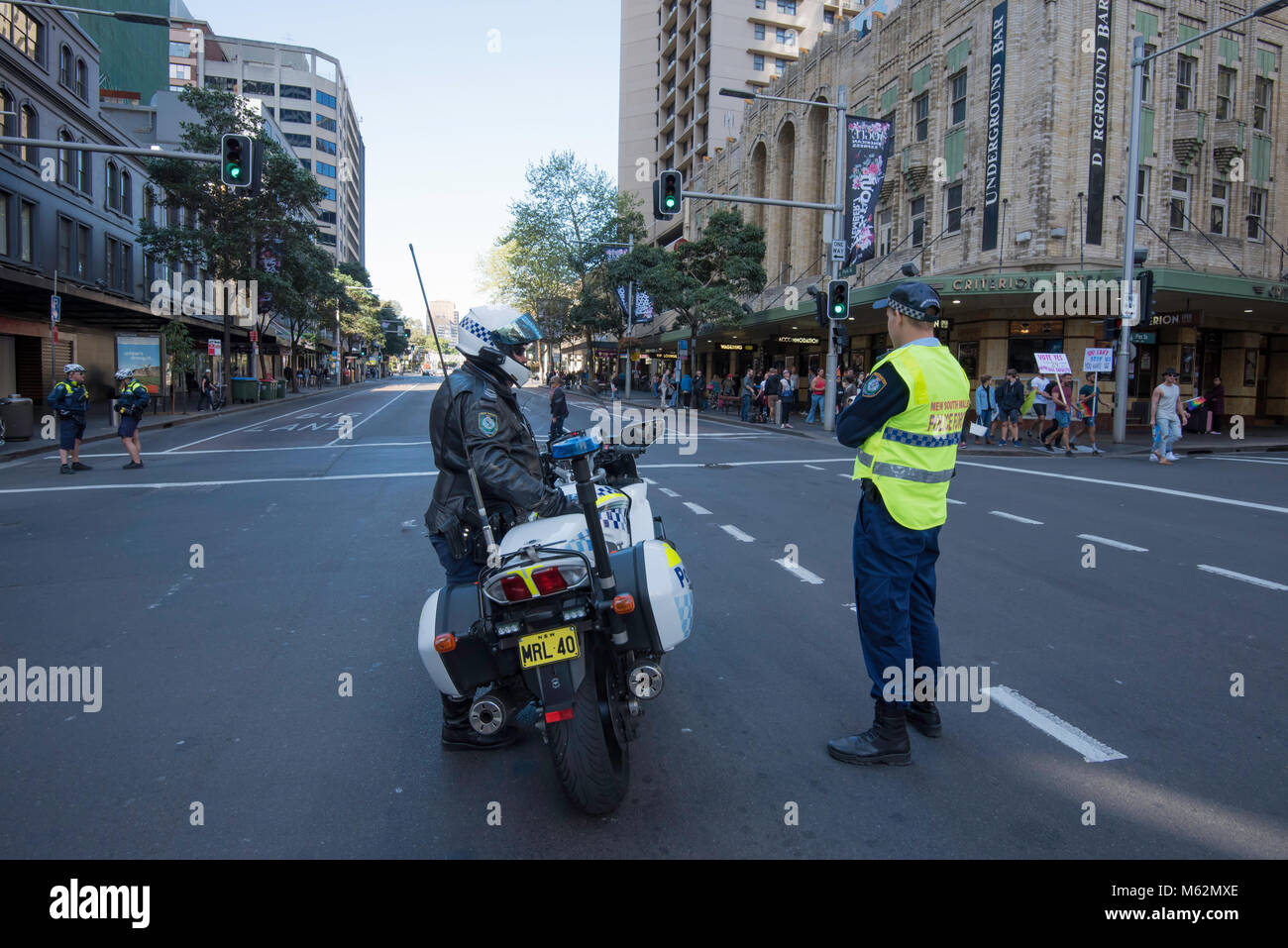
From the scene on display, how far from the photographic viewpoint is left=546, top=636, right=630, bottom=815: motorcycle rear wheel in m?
2.97

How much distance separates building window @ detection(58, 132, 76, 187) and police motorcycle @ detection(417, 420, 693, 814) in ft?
119

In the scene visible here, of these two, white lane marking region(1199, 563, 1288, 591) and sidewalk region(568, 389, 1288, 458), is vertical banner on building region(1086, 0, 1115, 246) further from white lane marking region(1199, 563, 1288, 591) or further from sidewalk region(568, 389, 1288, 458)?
white lane marking region(1199, 563, 1288, 591)

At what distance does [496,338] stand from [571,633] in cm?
138

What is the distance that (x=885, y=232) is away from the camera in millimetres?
30188

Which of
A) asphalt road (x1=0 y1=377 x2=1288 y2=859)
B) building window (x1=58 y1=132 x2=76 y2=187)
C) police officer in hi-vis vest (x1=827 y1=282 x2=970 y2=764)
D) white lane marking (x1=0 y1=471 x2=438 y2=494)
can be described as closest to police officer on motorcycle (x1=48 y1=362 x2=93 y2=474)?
white lane marking (x1=0 y1=471 x2=438 y2=494)

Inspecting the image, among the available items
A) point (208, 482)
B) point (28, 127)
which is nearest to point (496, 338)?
point (208, 482)

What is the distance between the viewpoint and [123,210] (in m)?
37.7

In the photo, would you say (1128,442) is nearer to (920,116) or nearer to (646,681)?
(920,116)

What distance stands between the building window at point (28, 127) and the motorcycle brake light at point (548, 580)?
110 ft


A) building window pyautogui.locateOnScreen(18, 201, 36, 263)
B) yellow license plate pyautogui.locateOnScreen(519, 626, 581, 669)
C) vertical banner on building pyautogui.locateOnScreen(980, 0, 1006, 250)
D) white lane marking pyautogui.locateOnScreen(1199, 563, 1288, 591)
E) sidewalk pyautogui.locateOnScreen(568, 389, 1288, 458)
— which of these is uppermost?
vertical banner on building pyautogui.locateOnScreen(980, 0, 1006, 250)
